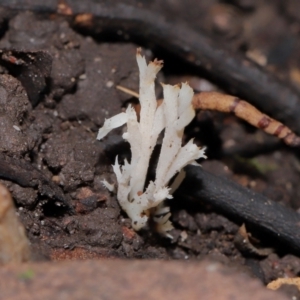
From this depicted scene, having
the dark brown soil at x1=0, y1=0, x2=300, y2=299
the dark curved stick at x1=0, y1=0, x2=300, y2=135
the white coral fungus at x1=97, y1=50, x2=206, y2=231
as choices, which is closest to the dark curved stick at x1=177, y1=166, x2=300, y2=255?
the dark brown soil at x1=0, y1=0, x2=300, y2=299

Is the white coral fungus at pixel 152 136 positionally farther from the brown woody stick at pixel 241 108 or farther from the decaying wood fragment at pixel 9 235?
the decaying wood fragment at pixel 9 235

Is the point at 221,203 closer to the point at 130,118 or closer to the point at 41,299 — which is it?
the point at 130,118

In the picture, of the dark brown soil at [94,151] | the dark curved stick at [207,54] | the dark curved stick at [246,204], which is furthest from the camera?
A: the dark curved stick at [207,54]

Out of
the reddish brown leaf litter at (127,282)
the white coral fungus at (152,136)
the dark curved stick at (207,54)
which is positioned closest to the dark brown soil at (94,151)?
the dark curved stick at (207,54)

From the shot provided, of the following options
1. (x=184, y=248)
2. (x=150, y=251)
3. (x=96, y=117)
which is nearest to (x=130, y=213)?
(x=150, y=251)

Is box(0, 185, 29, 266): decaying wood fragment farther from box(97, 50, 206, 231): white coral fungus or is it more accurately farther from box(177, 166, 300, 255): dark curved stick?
box(177, 166, 300, 255): dark curved stick

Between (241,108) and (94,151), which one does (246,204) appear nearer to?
(241,108)

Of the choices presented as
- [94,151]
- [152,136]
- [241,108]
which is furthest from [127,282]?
[241,108]
